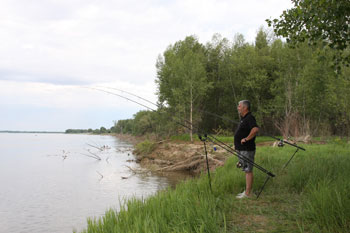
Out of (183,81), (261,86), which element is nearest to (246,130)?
(183,81)

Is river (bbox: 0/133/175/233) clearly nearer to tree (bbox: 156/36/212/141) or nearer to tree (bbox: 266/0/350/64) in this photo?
tree (bbox: 266/0/350/64)

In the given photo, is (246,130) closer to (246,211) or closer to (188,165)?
(246,211)

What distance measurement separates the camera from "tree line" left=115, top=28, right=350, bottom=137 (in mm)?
25391

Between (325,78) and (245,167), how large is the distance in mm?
25067

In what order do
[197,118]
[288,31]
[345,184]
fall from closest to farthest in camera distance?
[345,184]
[288,31]
[197,118]

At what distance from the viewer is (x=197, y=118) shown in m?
34.3

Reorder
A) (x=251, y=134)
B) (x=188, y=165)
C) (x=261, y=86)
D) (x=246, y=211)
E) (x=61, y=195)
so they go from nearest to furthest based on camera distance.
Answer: (x=246, y=211), (x=251, y=134), (x=61, y=195), (x=188, y=165), (x=261, y=86)

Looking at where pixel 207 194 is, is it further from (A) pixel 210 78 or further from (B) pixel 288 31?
(A) pixel 210 78

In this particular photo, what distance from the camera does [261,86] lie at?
3559cm

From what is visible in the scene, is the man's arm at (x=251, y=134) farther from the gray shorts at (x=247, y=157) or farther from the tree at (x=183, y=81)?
the tree at (x=183, y=81)

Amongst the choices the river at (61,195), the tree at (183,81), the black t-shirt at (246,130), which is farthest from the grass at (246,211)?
the tree at (183,81)

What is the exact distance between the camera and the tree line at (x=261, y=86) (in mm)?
25391

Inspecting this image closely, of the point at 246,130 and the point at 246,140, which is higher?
the point at 246,130

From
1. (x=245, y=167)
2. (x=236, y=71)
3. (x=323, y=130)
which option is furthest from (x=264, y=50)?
(x=245, y=167)
